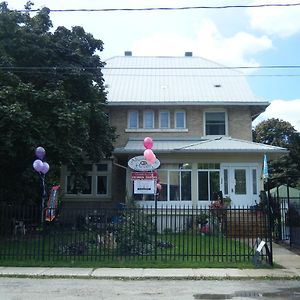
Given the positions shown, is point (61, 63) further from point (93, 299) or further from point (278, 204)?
point (93, 299)

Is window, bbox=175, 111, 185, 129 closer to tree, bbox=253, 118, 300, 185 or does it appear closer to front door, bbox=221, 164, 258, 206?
front door, bbox=221, 164, 258, 206

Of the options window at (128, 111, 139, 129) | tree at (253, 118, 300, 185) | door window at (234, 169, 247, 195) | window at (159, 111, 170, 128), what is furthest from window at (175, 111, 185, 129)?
tree at (253, 118, 300, 185)

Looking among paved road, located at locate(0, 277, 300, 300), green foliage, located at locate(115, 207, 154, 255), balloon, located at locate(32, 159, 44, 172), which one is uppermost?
balloon, located at locate(32, 159, 44, 172)

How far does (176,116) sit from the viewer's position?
3016cm

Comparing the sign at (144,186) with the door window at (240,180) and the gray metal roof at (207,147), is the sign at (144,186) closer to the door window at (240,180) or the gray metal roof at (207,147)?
the gray metal roof at (207,147)

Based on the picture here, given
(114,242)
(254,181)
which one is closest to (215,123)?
(254,181)

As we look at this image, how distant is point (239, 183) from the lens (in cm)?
2628

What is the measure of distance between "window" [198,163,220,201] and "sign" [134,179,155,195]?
9.11 m

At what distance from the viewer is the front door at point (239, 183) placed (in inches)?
1027

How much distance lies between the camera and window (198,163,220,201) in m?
26.0

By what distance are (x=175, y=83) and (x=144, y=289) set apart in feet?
75.7

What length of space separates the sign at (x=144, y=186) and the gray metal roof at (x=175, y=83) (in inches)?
464

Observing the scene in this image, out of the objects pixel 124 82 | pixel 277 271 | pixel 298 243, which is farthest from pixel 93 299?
pixel 124 82

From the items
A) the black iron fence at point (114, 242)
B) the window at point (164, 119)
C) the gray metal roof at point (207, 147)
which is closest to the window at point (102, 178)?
the gray metal roof at point (207, 147)
